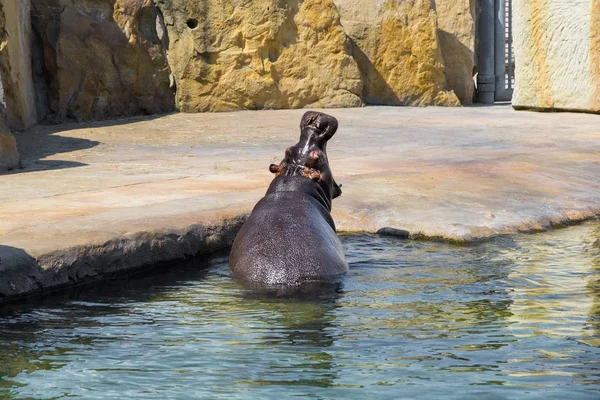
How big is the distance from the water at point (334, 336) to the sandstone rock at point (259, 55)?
308 inches

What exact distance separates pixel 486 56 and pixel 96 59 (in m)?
7.11

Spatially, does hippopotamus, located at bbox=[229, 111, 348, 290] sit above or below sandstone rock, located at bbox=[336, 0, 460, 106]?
below

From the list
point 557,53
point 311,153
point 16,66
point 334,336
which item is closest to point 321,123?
point 311,153

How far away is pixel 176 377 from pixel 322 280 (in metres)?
1.43

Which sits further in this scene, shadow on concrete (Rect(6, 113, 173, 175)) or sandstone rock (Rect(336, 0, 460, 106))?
sandstone rock (Rect(336, 0, 460, 106))

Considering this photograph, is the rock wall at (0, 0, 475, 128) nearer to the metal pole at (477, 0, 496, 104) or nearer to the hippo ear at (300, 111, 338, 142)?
the metal pole at (477, 0, 496, 104)

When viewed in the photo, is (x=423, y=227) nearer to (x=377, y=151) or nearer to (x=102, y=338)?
(x=102, y=338)

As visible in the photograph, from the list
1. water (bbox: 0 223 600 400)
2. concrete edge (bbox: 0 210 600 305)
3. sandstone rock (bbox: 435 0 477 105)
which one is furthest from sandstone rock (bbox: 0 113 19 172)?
sandstone rock (bbox: 435 0 477 105)

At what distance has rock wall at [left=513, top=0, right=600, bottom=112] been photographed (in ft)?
41.7

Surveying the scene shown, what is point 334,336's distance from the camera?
385 centimetres

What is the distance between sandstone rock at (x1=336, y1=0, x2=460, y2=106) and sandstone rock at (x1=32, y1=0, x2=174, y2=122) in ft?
11.1

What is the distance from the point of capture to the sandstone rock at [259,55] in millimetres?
12922

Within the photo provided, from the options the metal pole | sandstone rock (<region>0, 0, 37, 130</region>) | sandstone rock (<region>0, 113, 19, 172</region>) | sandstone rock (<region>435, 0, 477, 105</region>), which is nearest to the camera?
sandstone rock (<region>0, 113, 19, 172</region>)

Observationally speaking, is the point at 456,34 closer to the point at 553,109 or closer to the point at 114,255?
the point at 553,109
